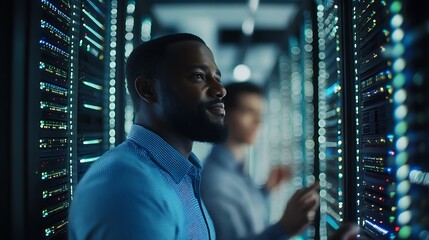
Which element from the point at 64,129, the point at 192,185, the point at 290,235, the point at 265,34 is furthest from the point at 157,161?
the point at 265,34

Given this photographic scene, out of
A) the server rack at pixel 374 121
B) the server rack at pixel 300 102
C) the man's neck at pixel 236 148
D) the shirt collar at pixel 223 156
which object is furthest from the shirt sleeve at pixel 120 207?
the man's neck at pixel 236 148

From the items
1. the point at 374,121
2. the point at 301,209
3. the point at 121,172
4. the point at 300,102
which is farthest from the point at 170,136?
the point at 300,102

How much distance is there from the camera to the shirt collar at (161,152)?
1167mm

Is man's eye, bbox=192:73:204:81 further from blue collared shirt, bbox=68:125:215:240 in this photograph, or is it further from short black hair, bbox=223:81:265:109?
short black hair, bbox=223:81:265:109

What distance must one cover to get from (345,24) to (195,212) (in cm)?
67

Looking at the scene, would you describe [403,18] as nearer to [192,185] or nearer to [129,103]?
[192,185]

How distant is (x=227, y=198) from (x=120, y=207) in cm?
129

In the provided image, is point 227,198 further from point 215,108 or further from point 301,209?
point 215,108

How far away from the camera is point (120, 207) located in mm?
915

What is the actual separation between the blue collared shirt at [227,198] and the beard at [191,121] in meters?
0.77

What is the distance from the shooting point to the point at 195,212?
46.6 inches

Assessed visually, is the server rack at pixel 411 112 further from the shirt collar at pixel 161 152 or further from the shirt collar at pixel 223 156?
the shirt collar at pixel 223 156

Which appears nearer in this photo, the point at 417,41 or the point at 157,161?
the point at 417,41

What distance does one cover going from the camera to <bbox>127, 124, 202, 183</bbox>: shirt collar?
45.9 inches
